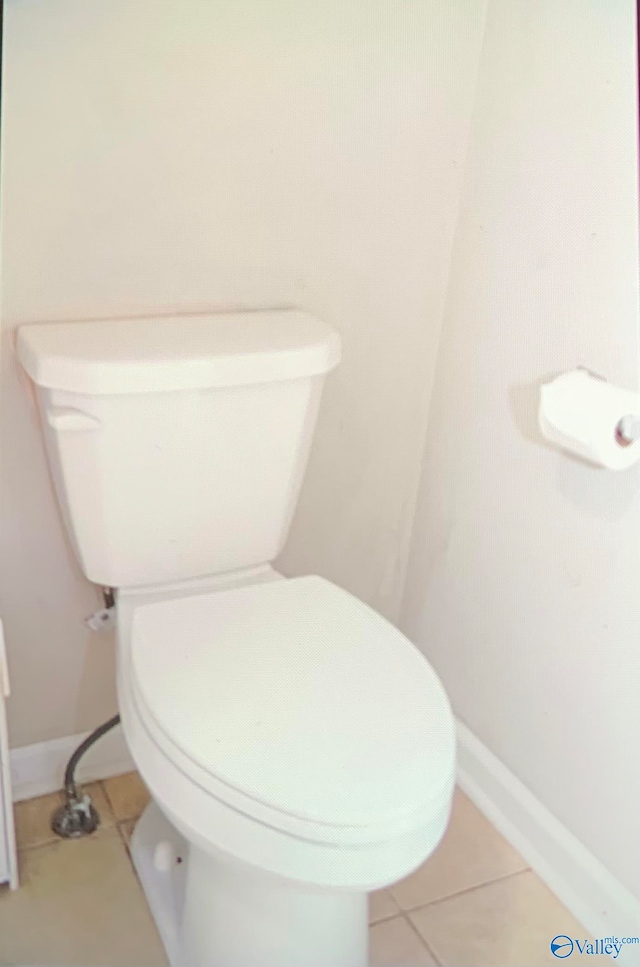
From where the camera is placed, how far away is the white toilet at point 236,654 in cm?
99

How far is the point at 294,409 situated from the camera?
50.3 inches

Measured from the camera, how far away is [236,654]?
1.16 m

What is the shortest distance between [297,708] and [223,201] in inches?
27.2

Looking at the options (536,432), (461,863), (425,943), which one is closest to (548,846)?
(461,863)

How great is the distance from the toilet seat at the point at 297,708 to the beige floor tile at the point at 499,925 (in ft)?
1.51

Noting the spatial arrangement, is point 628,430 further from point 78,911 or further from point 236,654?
point 78,911

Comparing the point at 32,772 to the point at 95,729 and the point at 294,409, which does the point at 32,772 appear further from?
the point at 294,409

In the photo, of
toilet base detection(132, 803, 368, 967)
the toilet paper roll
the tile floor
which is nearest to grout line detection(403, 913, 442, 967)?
the tile floor

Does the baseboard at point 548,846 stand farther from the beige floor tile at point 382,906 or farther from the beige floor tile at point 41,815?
the beige floor tile at point 41,815

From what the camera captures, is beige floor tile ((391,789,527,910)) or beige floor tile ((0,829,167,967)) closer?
beige floor tile ((0,829,167,967))

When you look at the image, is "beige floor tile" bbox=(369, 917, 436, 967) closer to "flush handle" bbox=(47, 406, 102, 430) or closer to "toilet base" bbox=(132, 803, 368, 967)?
"toilet base" bbox=(132, 803, 368, 967)

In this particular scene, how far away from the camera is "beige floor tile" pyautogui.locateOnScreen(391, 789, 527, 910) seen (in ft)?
4.70

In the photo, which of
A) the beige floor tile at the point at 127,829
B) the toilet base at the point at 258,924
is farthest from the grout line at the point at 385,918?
the beige floor tile at the point at 127,829

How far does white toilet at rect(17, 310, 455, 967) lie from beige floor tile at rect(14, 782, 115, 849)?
13cm
